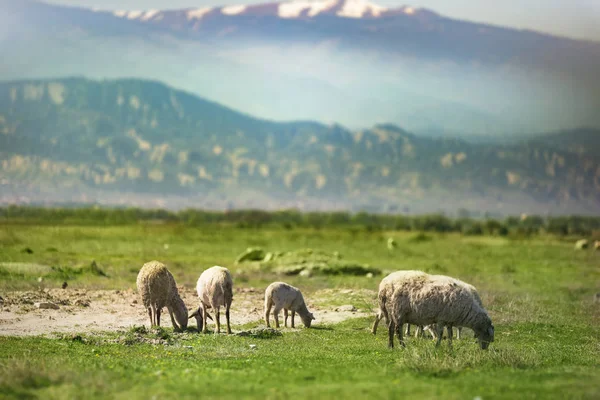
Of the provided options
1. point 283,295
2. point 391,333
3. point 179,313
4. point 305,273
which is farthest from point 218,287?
point 305,273

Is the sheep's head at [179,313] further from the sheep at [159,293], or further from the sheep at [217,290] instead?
the sheep at [217,290]

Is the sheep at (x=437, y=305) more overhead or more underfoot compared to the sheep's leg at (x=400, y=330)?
more overhead

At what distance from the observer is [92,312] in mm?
31859

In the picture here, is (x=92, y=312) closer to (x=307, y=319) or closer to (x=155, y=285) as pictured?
(x=155, y=285)

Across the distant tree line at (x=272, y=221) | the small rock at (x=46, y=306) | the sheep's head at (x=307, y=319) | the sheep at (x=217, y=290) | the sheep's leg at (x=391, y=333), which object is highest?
the sheep at (x=217, y=290)

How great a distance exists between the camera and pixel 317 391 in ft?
53.4

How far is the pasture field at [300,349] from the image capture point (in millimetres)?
16719

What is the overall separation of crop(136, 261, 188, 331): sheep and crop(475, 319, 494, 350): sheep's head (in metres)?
11.2

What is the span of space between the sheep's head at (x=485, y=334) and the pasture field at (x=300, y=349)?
0.36 meters

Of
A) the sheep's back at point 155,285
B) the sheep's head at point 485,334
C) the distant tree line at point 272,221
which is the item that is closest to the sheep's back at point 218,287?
the sheep's back at point 155,285

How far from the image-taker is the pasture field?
16719 mm

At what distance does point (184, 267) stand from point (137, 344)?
3026 centimetres

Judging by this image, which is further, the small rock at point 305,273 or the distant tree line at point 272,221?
the distant tree line at point 272,221

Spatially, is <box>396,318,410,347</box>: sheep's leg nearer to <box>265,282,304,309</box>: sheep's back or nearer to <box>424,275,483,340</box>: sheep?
<box>424,275,483,340</box>: sheep
